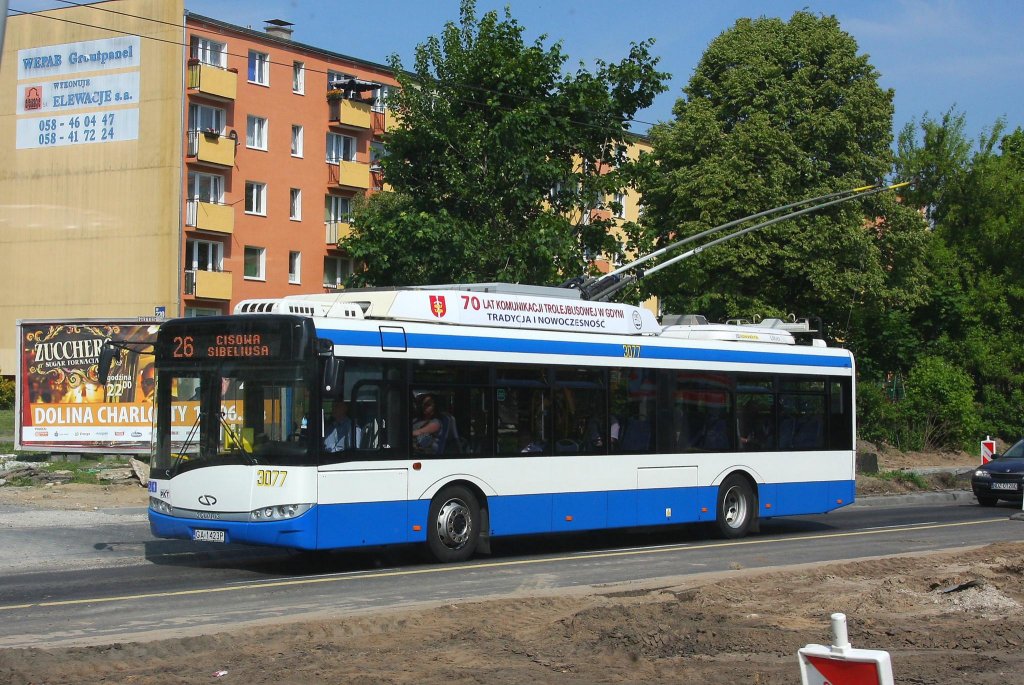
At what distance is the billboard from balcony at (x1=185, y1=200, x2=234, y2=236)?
24.6m

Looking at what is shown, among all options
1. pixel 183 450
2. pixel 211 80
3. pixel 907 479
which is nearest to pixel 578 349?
pixel 183 450

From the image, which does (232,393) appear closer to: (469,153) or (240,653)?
(240,653)

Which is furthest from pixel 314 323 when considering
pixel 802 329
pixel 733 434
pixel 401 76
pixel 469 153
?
pixel 401 76

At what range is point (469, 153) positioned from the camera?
28.9 meters

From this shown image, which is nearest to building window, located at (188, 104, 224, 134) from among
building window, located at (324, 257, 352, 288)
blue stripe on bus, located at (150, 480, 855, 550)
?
building window, located at (324, 257, 352, 288)

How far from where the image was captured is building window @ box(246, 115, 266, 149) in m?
54.0

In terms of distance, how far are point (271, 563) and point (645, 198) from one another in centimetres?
2769

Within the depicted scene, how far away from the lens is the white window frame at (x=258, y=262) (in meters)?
54.3

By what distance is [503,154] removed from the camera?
2872 cm

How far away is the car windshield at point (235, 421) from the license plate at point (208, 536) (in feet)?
2.25

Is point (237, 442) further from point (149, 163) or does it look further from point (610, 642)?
point (149, 163)

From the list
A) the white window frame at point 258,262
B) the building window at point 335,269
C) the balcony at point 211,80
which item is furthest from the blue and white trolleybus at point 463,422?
the building window at point 335,269

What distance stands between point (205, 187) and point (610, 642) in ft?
151

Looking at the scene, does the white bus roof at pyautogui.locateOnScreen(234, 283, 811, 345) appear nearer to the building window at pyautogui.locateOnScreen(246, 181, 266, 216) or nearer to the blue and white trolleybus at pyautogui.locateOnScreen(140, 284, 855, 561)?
the blue and white trolleybus at pyautogui.locateOnScreen(140, 284, 855, 561)
